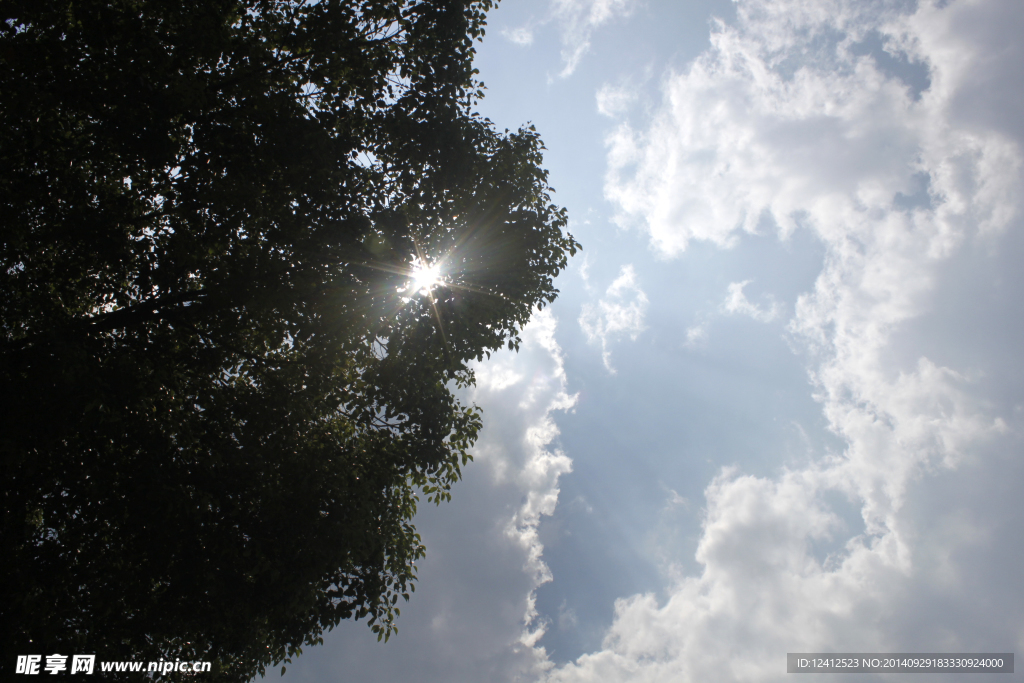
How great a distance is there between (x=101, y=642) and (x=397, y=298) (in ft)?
23.6

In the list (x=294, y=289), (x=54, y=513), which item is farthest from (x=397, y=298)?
(x=54, y=513)

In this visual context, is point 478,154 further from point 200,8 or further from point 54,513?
point 54,513

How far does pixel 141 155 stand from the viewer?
8.41 m

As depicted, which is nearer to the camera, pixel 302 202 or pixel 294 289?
pixel 294 289

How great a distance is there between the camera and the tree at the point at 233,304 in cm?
741

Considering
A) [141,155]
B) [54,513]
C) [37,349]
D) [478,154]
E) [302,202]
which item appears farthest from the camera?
[478,154]

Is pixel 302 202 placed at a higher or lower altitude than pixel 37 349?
higher

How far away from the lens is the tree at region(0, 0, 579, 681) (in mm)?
7414

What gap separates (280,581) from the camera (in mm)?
7758

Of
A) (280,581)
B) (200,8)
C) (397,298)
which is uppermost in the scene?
(200,8)

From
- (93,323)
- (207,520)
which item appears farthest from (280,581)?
(93,323)

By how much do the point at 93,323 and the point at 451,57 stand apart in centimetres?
877

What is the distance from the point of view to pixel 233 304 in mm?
8203

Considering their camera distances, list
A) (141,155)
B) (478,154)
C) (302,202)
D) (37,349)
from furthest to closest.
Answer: (478,154) → (302,202) → (141,155) → (37,349)
